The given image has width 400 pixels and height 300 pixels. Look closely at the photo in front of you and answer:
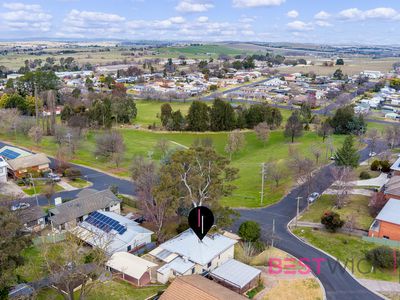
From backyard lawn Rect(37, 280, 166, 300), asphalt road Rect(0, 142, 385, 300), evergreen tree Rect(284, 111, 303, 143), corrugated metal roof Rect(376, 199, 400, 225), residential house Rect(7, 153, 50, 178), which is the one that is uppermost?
evergreen tree Rect(284, 111, 303, 143)

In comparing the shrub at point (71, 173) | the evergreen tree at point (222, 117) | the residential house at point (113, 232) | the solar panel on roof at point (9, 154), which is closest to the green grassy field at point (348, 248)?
the residential house at point (113, 232)

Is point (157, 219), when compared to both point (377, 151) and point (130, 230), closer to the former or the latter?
point (130, 230)

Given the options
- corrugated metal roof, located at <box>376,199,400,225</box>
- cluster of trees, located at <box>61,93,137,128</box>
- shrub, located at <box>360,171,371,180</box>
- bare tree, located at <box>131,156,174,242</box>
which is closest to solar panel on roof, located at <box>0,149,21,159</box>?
cluster of trees, located at <box>61,93,137,128</box>

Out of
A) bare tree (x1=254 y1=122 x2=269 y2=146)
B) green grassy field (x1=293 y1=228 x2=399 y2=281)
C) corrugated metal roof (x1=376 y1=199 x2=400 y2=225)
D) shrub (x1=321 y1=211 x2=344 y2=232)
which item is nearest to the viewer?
green grassy field (x1=293 y1=228 x2=399 y2=281)

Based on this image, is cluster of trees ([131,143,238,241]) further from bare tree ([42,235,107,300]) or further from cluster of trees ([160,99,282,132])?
cluster of trees ([160,99,282,132])

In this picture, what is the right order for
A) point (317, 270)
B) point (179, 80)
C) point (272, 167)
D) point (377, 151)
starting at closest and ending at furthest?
point (317, 270) < point (272, 167) < point (377, 151) < point (179, 80)

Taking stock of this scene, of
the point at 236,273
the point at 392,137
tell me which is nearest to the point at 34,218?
the point at 236,273

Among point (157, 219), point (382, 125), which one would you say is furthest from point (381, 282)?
point (382, 125)
